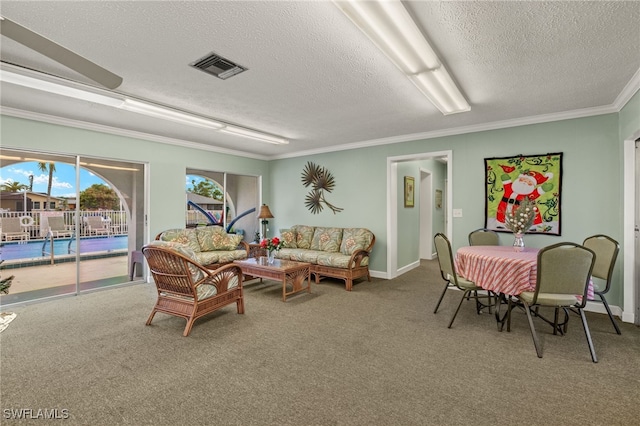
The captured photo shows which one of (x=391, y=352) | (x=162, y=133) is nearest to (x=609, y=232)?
(x=391, y=352)

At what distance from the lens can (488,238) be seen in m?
4.19

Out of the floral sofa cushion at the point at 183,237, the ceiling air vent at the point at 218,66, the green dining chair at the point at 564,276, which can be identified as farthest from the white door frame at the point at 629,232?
the floral sofa cushion at the point at 183,237

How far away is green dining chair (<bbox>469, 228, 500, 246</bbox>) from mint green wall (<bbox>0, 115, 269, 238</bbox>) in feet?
15.6

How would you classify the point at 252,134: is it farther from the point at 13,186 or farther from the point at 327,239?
the point at 13,186

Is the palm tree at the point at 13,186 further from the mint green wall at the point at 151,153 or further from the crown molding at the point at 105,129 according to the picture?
the crown molding at the point at 105,129

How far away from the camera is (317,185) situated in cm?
638

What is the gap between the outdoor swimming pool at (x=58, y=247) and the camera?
14.1 feet

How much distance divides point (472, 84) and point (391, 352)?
2.72m

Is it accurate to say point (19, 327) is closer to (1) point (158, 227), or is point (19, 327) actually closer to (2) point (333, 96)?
(1) point (158, 227)

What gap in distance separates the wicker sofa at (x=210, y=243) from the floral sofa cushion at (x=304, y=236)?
41.1 inches

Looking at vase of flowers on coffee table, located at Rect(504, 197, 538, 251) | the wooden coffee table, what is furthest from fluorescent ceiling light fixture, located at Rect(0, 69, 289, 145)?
vase of flowers on coffee table, located at Rect(504, 197, 538, 251)

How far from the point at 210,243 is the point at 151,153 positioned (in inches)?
72.6

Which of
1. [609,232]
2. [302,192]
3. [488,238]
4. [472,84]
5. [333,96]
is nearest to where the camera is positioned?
[472,84]

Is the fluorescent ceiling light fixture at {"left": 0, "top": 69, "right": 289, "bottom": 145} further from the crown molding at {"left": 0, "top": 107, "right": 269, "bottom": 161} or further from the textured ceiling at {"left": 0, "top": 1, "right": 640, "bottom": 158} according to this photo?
the crown molding at {"left": 0, "top": 107, "right": 269, "bottom": 161}
